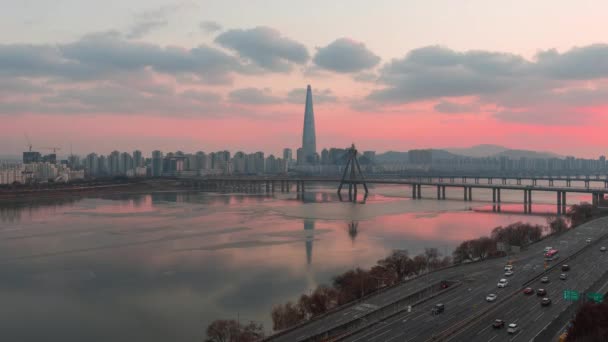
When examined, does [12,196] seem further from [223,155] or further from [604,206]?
[223,155]

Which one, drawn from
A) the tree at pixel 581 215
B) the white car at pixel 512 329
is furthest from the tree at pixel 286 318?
the tree at pixel 581 215

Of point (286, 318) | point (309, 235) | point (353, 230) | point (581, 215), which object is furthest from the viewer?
point (581, 215)

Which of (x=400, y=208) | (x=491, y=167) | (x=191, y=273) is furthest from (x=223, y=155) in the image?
(x=191, y=273)

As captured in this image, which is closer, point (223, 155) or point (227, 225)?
point (227, 225)

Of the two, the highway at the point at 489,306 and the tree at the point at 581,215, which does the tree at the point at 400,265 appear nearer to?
the highway at the point at 489,306

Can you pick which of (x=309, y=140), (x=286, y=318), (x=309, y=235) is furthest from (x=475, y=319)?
(x=309, y=140)

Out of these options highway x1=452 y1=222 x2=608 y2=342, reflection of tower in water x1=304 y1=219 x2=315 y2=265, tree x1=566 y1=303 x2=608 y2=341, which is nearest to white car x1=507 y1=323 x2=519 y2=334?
highway x1=452 y1=222 x2=608 y2=342

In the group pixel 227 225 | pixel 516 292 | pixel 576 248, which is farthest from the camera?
pixel 227 225

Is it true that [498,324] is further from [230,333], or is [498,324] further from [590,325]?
[230,333]
